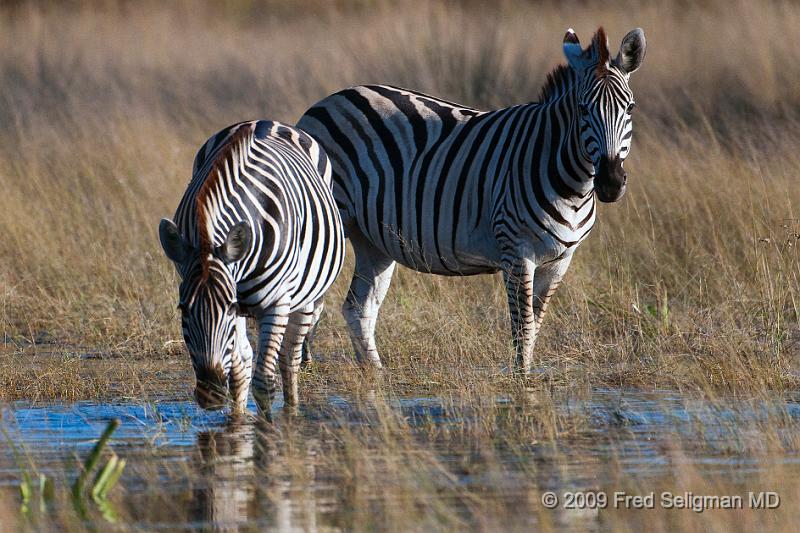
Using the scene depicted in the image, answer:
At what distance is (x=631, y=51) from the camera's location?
742 centimetres

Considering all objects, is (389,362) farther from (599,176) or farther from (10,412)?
(10,412)

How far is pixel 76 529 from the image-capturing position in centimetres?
449

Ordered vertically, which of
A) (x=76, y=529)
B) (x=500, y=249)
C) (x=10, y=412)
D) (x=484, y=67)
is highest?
(x=484, y=67)

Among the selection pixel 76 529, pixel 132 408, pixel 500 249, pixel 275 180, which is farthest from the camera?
pixel 500 249

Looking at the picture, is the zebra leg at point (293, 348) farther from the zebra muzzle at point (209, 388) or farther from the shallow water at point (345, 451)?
the zebra muzzle at point (209, 388)

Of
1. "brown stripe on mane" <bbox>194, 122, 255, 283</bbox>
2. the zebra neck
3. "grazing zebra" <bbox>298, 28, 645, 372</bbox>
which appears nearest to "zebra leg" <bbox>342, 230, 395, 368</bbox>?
"grazing zebra" <bbox>298, 28, 645, 372</bbox>

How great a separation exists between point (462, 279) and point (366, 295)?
4.67ft

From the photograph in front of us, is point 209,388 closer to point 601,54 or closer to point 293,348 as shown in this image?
point 293,348

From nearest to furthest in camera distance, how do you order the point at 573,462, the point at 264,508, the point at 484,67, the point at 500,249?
the point at 264,508, the point at 573,462, the point at 500,249, the point at 484,67

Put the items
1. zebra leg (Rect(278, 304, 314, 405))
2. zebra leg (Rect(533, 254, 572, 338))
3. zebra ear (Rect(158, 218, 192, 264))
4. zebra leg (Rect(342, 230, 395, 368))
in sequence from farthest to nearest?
zebra leg (Rect(342, 230, 395, 368))
zebra leg (Rect(533, 254, 572, 338))
zebra leg (Rect(278, 304, 314, 405))
zebra ear (Rect(158, 218, 192, 264))

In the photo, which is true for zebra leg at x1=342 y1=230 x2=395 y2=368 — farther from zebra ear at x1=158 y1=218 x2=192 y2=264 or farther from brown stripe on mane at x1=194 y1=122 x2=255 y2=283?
zebra ear at x1=158 y1=218 x2=192 y2=264

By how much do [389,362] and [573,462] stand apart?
2.86 m

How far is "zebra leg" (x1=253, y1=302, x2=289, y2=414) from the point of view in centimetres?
632

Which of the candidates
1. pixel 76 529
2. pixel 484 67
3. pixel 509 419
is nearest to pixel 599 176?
pixel 509 419
